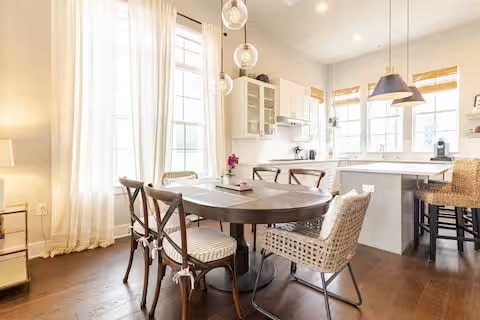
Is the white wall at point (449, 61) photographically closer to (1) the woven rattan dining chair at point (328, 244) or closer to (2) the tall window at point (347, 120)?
(2) the tall window at point (347, 120)

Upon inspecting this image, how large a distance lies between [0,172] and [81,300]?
157 centimetres

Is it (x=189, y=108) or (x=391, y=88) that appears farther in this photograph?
(x=189, y=108)

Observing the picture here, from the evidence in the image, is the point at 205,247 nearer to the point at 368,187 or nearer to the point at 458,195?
→ the point at 368,187

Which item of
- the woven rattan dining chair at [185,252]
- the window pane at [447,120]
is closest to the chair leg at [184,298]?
the woven rattan dining chair at [185,252]

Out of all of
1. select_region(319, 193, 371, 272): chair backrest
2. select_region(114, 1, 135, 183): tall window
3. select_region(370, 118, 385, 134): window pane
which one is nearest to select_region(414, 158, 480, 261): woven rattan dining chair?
select_region(319, 193, 371, 272): chair backrest

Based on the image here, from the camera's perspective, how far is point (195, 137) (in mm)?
4055

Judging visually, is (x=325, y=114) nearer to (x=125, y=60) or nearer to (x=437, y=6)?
(x=437, y=6)

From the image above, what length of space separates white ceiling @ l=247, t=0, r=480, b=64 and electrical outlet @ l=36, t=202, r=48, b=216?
12.8 feet

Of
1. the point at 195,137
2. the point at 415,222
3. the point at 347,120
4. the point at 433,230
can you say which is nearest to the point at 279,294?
the point at 433,230

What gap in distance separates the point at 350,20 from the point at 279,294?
4.63 m

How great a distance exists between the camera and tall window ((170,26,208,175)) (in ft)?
12.6

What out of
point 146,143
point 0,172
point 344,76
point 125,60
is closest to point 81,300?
point 0,172

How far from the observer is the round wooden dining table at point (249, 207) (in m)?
1.52

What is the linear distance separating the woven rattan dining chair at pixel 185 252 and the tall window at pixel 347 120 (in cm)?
560
